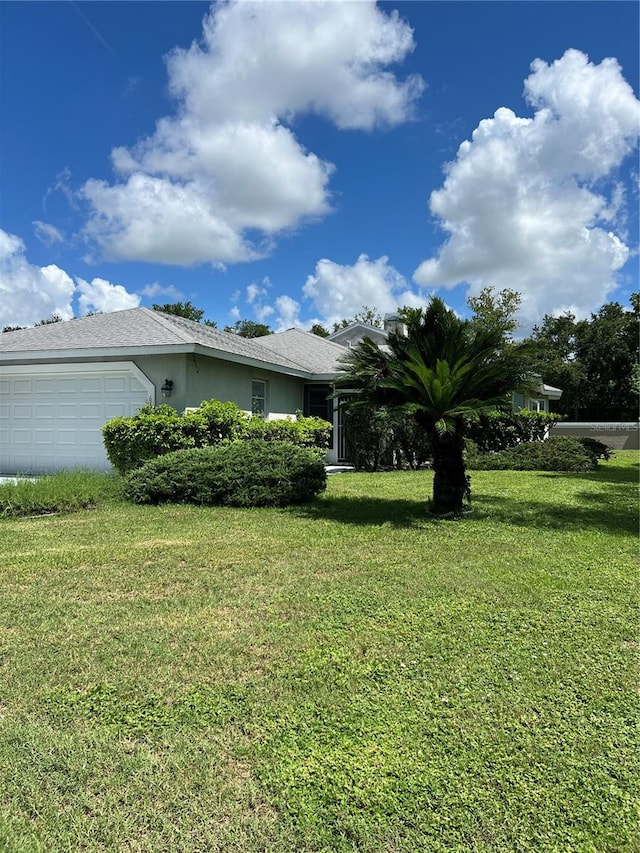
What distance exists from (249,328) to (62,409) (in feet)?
148

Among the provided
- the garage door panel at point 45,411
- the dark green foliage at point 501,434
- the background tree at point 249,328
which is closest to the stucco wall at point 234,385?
the garage door panel at point 45,411

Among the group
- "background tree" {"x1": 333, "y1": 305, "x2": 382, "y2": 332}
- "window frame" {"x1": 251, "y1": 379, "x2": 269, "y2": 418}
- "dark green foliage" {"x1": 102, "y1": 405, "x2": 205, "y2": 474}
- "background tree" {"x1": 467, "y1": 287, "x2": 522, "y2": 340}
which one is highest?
"background tree" {"x1": 333, "y1": 305, "x2": 382, "y2": 332}

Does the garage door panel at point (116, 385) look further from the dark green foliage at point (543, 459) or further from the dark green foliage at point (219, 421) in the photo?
the dark green foliage at point (543, 459)

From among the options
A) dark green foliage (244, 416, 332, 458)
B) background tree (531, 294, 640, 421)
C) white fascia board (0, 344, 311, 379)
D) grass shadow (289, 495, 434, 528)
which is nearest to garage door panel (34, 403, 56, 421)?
white fascia board (0, 344, 311, 379)

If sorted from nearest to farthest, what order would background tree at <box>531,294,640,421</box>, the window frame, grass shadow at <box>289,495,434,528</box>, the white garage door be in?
1. grass shadow at <box>289,495,434,528</box>
2. the white garage door
3. the window frame
4. background tree at <box>531,294,640,421</box>

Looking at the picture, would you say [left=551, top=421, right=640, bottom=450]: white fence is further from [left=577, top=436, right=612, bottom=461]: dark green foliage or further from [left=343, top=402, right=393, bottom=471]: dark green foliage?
[left=343, top=402, right=393, bottom=471]: dark green foliage

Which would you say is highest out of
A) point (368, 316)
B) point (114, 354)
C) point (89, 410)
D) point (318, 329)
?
point (368, 316)

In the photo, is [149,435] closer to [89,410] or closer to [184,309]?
[89,410]

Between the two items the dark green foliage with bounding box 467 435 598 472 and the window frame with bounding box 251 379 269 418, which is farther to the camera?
the dark green foliage with bounding box 467 435 598 472

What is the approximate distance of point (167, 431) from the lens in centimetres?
1075

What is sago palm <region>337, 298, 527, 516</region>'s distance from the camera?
7.76 metres

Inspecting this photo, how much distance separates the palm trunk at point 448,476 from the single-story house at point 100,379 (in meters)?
5.38

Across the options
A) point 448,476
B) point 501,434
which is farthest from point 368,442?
point 501,434

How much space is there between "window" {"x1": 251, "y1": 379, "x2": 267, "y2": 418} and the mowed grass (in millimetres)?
9325
